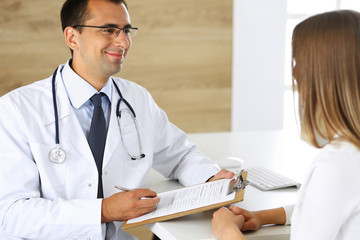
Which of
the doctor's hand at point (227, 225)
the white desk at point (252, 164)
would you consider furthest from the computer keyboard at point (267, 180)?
the doctor's hand at point (227, 225)

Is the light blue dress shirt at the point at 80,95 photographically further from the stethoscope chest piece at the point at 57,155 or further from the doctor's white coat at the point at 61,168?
the stethoscope chest piece at the point at 57,155

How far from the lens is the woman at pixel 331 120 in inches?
41.4

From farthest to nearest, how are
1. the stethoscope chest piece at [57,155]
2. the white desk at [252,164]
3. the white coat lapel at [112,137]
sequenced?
the white coat lapel at [112,137] < the stethoscope chest piece at [57,155] < the white desk at [252,164]

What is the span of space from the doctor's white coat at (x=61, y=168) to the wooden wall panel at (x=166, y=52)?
1912 millimetres

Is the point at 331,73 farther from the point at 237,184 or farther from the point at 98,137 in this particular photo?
the point at 98,137

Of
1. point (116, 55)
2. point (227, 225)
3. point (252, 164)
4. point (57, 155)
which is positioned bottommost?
point (252, 164)

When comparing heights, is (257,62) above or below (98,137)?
below

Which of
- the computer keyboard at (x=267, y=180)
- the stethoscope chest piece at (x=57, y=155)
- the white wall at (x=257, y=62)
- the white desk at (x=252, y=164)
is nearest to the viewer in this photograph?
the white desk at (x=252, y=164)

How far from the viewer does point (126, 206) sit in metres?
1.45

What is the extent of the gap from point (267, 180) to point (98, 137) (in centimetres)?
65

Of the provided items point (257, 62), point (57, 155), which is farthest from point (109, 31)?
point (257, 62)

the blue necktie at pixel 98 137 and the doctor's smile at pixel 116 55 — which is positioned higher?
the doctor's smile at pixel 116 55

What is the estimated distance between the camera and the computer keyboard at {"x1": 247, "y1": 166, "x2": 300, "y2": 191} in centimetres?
180

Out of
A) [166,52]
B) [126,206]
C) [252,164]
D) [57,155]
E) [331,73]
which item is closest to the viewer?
[331,73]
